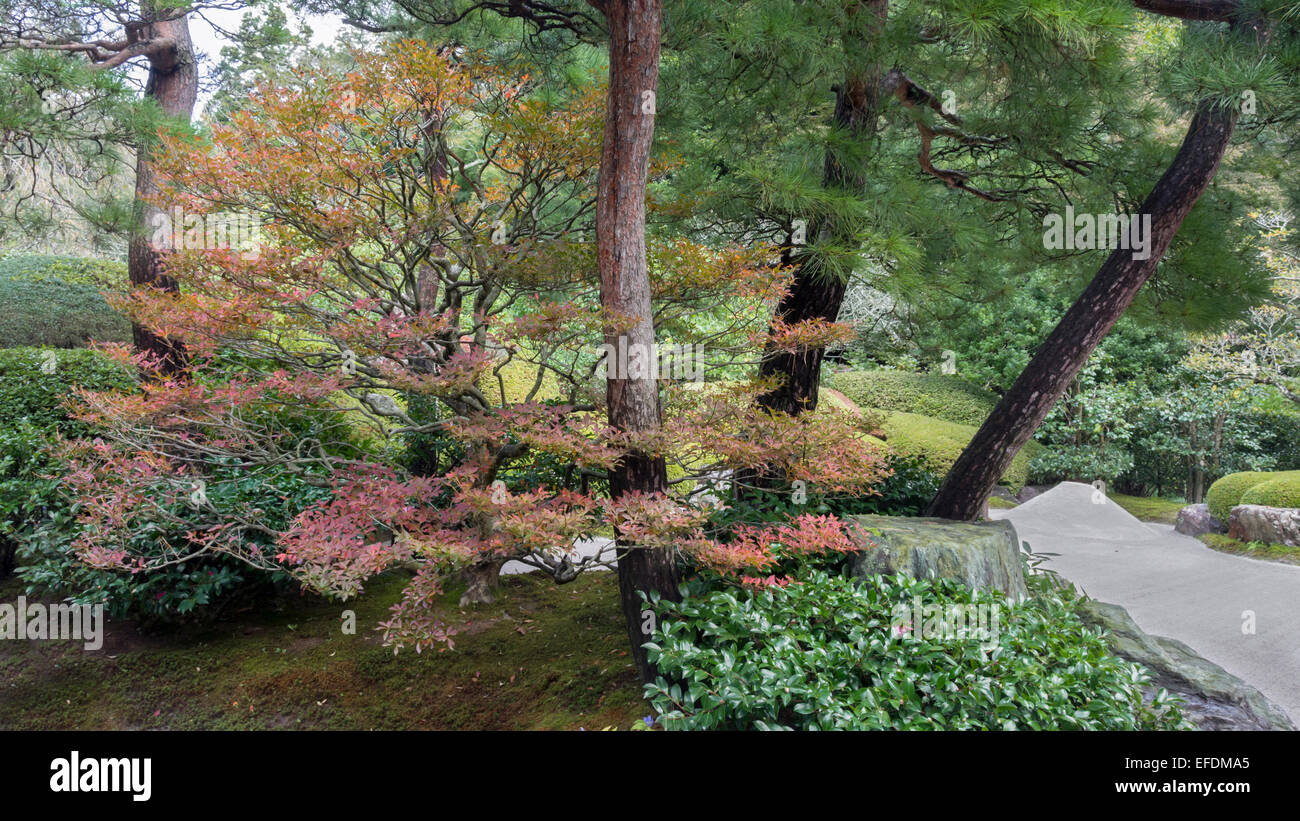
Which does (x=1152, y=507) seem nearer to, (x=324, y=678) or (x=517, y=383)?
(x=517, y=383)

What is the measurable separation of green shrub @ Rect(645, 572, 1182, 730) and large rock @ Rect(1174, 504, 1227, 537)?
222 inches

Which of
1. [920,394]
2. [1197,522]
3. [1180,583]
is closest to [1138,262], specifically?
[1180,583]

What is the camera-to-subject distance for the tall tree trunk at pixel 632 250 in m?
2.84

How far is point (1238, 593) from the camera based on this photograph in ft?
17.8

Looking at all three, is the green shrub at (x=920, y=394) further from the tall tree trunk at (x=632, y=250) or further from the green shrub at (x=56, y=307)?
the green shrub at (x=56, y=307)

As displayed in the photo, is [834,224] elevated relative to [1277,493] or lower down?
elevated

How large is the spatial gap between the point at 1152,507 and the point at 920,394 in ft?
9.80

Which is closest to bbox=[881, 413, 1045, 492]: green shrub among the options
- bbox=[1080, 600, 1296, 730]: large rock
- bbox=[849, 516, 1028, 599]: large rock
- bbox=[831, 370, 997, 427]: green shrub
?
bbox=[831, 370, 997, 427]: green shrub

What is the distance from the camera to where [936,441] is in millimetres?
7383

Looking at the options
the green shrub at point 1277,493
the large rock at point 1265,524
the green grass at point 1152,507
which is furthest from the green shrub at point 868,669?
the green grass at point 1152,507

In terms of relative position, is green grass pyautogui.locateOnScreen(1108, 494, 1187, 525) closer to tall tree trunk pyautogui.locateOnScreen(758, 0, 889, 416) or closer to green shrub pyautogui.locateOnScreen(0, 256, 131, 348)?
tall tree trunk pyautogui.locateOnScreen(758, 0, 889, 416)

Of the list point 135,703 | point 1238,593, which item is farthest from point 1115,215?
point 135,703

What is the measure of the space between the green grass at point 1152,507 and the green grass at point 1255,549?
1150mm
